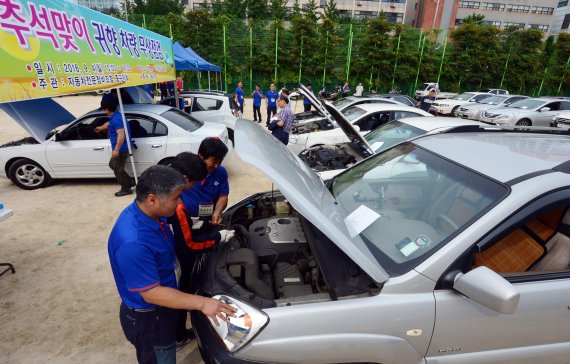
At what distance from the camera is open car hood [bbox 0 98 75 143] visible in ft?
17.0

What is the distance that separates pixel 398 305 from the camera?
5.32 feet

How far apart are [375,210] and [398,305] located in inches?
31.2

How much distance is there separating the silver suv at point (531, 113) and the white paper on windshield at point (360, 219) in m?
14.2

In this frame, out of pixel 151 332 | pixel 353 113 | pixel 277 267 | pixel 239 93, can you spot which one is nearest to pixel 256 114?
pixel 239 93

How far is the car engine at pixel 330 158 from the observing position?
5.26 metres

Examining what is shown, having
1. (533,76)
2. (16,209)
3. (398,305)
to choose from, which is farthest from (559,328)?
(533,76)

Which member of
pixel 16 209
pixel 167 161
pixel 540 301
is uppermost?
pixel 540 301

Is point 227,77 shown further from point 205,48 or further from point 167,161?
point 167,161

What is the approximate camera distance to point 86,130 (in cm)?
588

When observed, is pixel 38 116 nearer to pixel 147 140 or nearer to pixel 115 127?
pixel 115 127

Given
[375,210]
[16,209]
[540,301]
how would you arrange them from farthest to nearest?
1. [16,209]
2. [375,210]
3. [540,301]

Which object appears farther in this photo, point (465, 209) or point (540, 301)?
point (465, 209)

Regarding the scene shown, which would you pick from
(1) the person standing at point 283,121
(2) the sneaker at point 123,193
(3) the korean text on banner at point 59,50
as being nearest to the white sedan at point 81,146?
(2) the sneaker at point 123,193

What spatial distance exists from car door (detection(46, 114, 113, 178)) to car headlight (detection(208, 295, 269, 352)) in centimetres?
519
